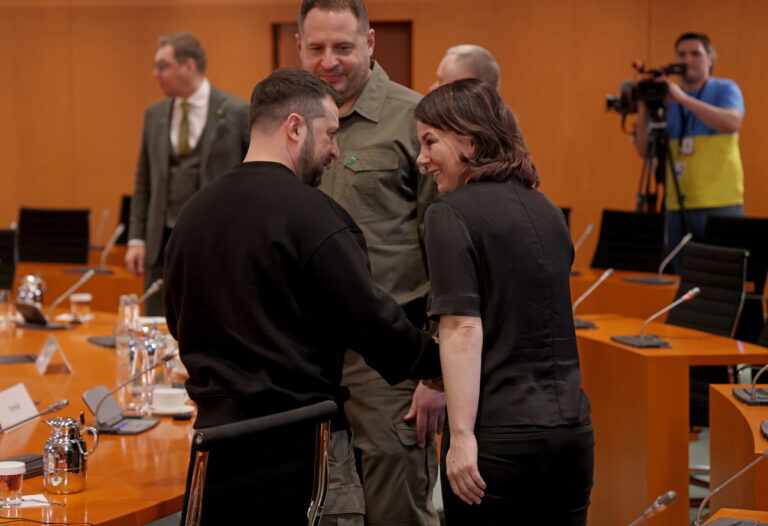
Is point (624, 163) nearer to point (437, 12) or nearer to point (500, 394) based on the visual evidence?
point (437, 12)

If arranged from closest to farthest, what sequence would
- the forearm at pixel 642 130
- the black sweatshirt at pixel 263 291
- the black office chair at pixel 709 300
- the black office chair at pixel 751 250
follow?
1. the black sweatshirt at pixel 263 291
2. the black office chair at pixel 709 300
3. the black office chair at pixel 751 250
4. the forearm at pixel 642 130

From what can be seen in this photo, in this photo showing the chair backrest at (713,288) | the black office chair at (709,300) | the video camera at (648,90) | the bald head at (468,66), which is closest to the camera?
the bald head at (468,66)

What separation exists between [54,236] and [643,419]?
4.67m

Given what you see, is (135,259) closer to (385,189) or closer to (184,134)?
(184,134)

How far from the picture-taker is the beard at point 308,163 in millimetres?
2188

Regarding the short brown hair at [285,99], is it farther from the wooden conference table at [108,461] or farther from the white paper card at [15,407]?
the white paper card at [15,407]

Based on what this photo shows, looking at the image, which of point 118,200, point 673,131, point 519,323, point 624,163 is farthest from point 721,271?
point 118,200

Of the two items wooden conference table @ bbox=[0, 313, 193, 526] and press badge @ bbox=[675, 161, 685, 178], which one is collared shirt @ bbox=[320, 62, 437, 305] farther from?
press badge @ bbox=[675, 161, 685, 178]

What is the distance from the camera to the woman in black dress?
2129 mm

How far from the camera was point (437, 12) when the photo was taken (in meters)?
9.02

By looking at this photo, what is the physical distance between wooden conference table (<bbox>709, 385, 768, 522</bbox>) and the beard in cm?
118

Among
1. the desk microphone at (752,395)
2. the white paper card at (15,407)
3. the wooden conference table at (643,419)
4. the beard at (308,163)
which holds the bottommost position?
the wooden conference table at (643,419)

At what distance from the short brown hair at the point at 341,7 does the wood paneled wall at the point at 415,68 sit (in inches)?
246

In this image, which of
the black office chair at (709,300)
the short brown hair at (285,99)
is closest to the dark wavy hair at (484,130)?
the short brown hair at (285,99)
